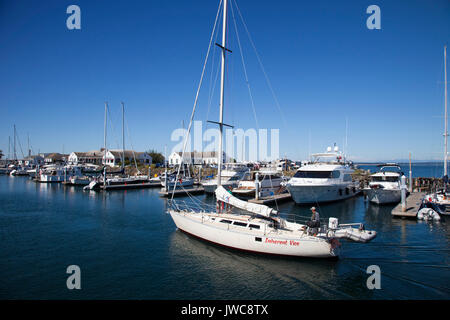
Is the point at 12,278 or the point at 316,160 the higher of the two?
the point at 316,160

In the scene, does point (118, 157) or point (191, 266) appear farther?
point (118, 157)

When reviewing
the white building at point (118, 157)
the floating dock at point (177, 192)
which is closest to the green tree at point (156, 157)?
the white building at point (118, 157)

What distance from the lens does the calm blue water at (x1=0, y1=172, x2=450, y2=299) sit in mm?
12000

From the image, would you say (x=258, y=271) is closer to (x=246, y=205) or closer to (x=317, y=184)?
(x=246, y=205)

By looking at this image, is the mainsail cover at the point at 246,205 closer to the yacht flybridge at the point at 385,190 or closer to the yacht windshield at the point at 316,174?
the yacht windshield at the point at 316,174

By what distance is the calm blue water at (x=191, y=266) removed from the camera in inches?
472

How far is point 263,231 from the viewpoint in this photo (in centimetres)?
1612

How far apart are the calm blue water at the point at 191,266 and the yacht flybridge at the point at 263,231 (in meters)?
0.64

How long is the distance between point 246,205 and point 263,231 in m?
2.16

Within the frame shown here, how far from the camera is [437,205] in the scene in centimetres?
2641

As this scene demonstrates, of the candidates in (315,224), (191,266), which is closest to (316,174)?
(315,224)
